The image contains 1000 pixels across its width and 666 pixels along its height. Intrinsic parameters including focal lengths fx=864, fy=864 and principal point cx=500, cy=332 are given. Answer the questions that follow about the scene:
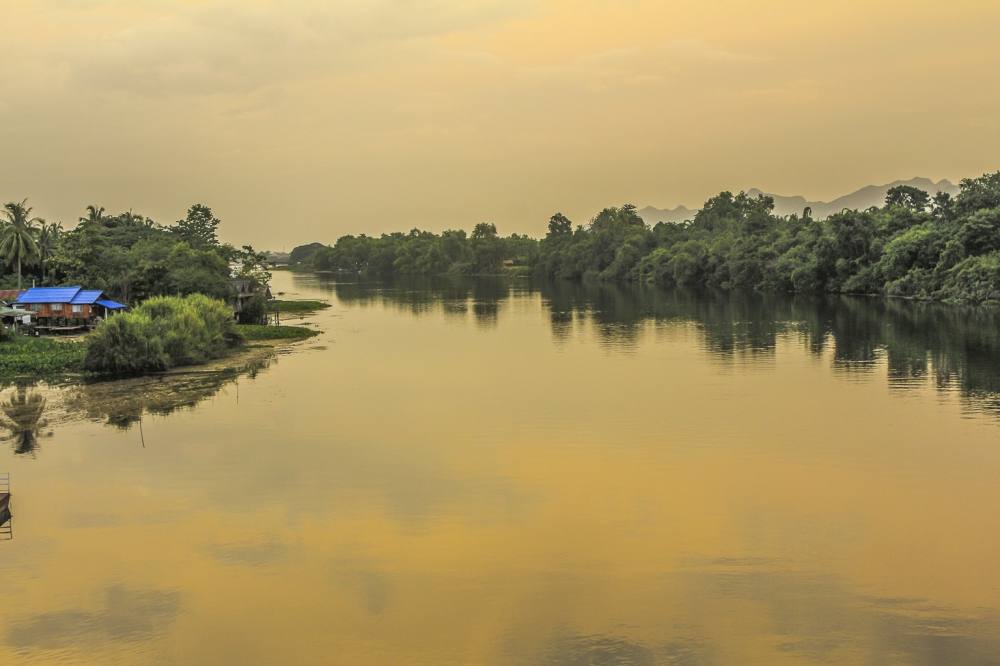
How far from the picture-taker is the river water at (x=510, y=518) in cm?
2125

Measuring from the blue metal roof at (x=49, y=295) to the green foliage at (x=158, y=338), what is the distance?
1203 centimetres

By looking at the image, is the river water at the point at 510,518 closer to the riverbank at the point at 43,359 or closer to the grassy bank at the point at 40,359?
the riverbank at the point at 43,359

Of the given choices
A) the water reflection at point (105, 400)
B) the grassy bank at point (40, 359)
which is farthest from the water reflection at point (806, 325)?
the grassy bank at point (40, 359)

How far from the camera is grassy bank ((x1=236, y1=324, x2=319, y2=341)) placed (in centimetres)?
7575

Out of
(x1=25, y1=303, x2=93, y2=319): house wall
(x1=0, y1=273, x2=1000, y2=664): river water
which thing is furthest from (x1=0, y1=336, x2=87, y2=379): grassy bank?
(x1=25, y1=303, x2=93, y2=319): house wall

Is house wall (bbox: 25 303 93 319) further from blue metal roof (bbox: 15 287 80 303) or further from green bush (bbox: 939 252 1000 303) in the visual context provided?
green bush (bbox: 939 252 1000 303)

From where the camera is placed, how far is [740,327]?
274 feet

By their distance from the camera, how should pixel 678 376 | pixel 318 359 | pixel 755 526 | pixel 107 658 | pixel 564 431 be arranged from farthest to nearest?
pixel 318 359
pixel 678 376
pixel 564 431
pixel 755 526
pixel 107 658

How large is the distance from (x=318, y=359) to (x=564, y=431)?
1181 inches

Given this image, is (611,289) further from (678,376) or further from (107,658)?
(107,658)

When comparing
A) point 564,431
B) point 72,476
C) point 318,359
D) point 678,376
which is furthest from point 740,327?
point 72,476

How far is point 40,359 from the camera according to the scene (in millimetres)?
56438

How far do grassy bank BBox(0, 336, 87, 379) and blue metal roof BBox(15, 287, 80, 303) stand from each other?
10578mm

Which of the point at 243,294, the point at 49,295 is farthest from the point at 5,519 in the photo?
the point at 243,294
